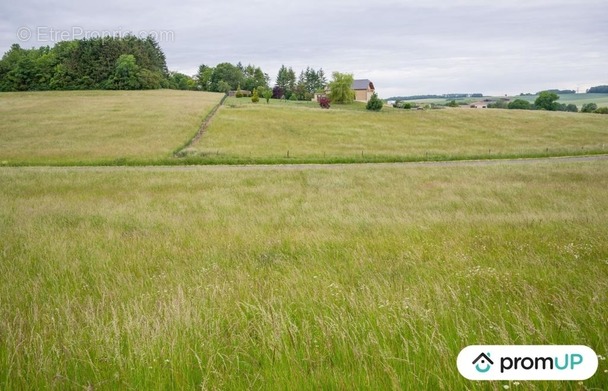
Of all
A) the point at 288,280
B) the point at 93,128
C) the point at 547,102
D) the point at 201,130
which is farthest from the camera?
the point at 547,102

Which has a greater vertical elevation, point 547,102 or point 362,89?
point 362,89

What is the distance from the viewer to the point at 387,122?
68250 mm

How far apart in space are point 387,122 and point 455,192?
5270 cm

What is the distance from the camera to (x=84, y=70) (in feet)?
360

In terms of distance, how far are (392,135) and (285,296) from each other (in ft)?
177

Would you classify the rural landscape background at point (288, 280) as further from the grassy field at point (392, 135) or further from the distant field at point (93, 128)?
the grassy field at point (392, 135)

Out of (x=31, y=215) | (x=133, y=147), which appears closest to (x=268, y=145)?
(x=133, y=147)

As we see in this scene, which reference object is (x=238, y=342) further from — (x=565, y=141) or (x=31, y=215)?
(x=565, y=141)

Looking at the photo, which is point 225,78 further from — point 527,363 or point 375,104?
point 527,363

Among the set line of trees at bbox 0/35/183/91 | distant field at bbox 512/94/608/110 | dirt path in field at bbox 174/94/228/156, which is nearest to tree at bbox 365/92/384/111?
dirt path in field at bbox 174/94/228/156

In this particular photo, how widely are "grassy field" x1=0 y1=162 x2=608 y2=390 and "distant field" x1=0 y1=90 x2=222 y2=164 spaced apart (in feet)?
86.1

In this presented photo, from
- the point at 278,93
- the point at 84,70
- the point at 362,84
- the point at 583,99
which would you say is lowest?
the point at 278,93

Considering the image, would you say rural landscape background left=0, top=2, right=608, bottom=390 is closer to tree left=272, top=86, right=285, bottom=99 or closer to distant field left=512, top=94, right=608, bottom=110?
tree left=272, top=86, right=285, bottom=99

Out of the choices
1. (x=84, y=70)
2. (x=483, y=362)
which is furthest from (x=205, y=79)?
(x=483, y=362)
